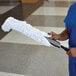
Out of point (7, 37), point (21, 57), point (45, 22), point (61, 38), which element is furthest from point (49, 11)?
point (61, 38)

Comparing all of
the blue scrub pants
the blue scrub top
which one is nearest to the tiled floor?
the blue scrub pants

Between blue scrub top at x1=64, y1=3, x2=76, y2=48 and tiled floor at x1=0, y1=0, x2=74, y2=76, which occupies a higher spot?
blue scrub top at x1=64, y1=3, x2=76, y2=48

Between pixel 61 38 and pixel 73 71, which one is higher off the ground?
pixel 61 38

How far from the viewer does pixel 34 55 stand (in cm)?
272

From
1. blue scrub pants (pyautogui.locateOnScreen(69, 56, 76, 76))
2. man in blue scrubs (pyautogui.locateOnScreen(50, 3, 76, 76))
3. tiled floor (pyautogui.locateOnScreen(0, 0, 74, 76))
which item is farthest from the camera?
tiled floor (pyautogui.locateOnScreen(0, 0, 74, 76))

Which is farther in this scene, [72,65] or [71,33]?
[72,65]

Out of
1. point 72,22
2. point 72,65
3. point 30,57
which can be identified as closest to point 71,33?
point 72,22

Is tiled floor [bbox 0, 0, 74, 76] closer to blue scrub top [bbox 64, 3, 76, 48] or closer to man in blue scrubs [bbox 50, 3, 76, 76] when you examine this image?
man in blue scrubs [bbox 50, 3, 76, 76]

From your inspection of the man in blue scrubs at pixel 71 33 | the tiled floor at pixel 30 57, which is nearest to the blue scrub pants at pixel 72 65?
the man in blue scrubs at pixel 71 33

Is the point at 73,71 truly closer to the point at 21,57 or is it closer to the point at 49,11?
the point at 21,57

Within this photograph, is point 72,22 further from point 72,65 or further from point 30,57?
point 30,57

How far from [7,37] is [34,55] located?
891 mm

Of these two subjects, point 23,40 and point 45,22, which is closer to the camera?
point 23,40

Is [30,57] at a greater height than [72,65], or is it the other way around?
[72,65]
